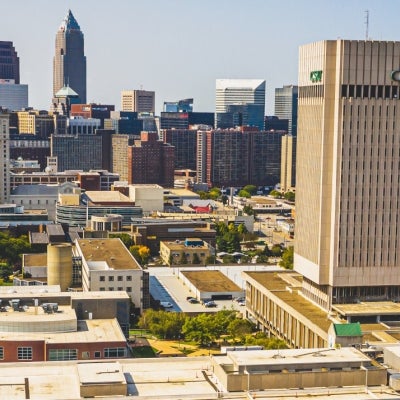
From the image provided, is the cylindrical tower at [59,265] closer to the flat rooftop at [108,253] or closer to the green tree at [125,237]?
the flat rooftop at [108,253]

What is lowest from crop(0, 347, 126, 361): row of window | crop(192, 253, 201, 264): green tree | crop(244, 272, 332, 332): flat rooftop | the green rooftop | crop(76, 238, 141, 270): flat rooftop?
crop(192, 253, 201, 264): green tree

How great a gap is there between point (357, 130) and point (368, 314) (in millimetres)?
17211

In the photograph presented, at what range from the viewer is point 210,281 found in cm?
12300

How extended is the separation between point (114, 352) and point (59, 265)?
128ft

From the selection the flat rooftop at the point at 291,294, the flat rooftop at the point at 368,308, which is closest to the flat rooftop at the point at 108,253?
the flat rooftop at the point at 291,294

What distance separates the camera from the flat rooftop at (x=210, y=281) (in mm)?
118312

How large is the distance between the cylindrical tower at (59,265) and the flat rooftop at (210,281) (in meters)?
16.3

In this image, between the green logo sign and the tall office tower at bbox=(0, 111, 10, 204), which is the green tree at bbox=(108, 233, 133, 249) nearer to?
the tall office tower at bbox=(0, 111, 10, 204)

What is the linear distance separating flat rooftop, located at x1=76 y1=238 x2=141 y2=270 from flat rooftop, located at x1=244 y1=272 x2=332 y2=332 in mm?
14655

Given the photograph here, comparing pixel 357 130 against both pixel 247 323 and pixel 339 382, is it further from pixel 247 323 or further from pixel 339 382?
pixel 339 382

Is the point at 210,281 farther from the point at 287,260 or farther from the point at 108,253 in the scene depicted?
the point at 287,260

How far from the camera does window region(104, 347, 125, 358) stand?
244ft

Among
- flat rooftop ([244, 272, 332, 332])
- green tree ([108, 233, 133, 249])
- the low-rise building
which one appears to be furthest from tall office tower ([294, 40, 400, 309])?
green tree ([108, 233, 133, 249])

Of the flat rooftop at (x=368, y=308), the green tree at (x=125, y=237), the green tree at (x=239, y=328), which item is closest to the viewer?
the flat rooftop at (x=368, y=308)
